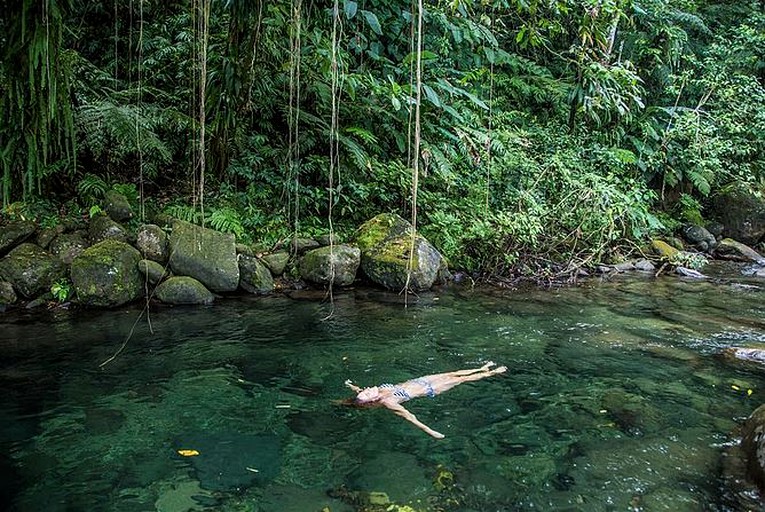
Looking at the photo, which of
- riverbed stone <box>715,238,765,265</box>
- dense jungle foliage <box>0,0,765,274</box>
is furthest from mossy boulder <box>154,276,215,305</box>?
riverbed stone <box>715,238,765,265</box>

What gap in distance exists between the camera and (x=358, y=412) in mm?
3631

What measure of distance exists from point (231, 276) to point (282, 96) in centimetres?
372

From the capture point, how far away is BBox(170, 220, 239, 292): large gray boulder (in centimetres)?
644

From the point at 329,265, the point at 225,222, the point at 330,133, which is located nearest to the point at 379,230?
the point at 329,265

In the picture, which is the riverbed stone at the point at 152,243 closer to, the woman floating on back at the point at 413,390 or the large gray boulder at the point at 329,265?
the large gray boulder at the point at 329,265

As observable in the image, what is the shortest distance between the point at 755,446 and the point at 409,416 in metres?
1.90

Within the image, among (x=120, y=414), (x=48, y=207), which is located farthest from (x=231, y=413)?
(x=48, y=207)

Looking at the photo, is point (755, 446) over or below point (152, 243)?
below

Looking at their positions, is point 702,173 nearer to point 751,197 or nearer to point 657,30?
point 751,197

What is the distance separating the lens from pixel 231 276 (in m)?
6.56

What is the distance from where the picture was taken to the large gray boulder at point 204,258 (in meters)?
6.44

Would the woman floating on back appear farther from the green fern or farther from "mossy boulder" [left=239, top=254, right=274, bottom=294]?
the green fern

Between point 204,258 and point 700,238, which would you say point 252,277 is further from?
point 700,238

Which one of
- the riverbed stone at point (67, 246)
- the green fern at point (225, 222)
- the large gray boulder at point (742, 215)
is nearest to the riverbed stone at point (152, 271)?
the riverbed stone at point (67, 246)
